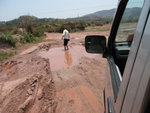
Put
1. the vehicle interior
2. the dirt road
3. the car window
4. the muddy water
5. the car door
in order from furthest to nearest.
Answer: the muddy water, the dirt road, the vehicle interior, the car door, the car window

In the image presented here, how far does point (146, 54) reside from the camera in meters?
0.52

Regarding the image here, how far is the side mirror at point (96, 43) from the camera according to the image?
155 centimetres

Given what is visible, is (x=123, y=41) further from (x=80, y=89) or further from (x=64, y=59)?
(x=64, y=59)

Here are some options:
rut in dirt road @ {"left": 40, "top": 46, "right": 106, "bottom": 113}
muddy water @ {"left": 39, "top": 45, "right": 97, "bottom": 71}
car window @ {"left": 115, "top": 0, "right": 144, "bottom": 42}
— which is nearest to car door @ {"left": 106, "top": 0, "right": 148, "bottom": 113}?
car window @ {"left": 115, "top": 0, "right": 144, "bottom": 42}

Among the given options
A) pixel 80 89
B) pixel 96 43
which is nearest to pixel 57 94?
pixel 80 89

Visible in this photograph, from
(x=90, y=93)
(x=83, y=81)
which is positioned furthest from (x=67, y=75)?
(x=90, y=93)

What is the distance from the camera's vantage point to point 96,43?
5.25 feet

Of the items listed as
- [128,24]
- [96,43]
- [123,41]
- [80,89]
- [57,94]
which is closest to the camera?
[128,24]

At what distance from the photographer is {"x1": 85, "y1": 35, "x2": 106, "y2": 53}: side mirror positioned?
5.10ft

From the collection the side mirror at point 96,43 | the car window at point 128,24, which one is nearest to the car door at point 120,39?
the car window at point 128,24

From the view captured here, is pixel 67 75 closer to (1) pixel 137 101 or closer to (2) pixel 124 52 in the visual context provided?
(2) pixel 124 52

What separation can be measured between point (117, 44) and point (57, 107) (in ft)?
7.20

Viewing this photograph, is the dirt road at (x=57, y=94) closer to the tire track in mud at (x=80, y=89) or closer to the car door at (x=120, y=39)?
the tire track in mud at (x=80, y=89)

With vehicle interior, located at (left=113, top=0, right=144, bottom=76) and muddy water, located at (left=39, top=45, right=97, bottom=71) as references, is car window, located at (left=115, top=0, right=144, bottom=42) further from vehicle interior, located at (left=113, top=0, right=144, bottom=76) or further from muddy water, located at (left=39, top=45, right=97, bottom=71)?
muddy water, located at (left=39, top=45, right=97, bottom=71)
